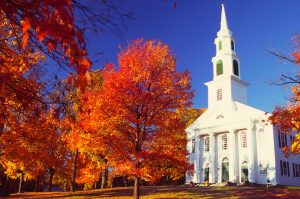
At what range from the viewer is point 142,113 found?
18.4 metres

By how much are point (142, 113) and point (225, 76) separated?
101 ft

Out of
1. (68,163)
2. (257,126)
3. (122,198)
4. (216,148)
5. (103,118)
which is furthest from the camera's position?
(216,148)

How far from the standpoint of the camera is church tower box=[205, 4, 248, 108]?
47000 mm

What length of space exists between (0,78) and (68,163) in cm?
3310

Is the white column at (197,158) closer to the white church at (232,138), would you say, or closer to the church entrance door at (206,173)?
the white church at (232,138)

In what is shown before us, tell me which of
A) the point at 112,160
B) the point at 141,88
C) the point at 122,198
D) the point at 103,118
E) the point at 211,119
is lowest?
the point at 122,198

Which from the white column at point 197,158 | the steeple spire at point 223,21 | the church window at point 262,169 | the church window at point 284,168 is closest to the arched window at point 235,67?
the steeple spire at point 223,21

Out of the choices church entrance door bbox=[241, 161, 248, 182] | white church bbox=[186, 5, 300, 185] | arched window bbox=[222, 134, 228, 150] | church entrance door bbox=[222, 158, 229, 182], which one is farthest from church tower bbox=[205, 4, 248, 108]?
church entrance door bbox=[241, 161, 248, 182]

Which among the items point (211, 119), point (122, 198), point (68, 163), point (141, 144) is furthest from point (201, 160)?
point (141, 144)

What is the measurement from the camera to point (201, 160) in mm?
45406

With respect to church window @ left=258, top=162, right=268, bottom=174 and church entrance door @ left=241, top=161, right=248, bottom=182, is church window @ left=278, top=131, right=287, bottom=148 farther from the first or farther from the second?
church entrance door @ left=241, top=161, right=248, bottom=182

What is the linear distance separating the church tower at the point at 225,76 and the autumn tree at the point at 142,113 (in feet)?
92.8

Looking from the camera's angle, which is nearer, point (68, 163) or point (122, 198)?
point (122, 198)

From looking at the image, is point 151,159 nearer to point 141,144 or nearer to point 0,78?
point 141,144
